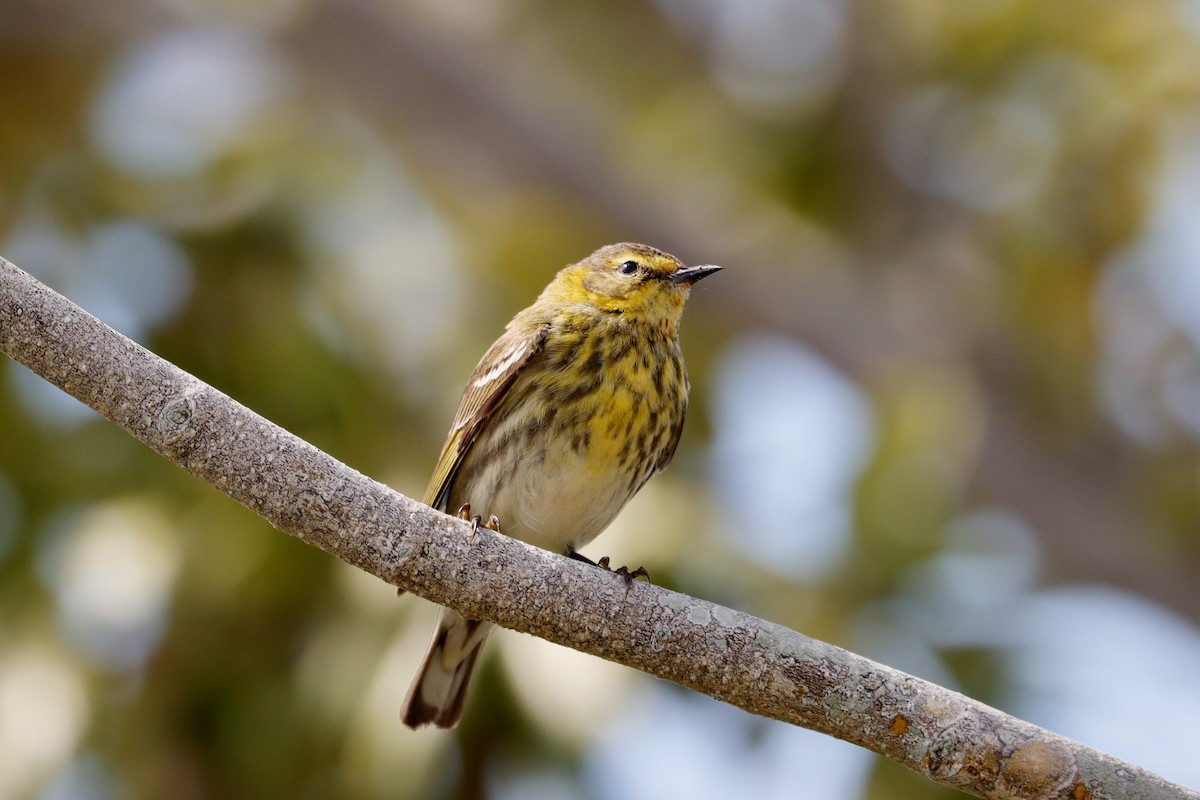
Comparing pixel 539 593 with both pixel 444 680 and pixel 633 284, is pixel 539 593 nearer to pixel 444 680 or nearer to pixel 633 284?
pixel 444 680

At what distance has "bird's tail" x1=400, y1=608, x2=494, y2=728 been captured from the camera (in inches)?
204

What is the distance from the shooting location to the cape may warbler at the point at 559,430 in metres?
4.88

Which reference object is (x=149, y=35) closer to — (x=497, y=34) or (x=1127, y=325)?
(x=497, y=34)

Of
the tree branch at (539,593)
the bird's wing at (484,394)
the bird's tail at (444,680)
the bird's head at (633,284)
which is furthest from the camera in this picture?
the bird's head at (633,284)

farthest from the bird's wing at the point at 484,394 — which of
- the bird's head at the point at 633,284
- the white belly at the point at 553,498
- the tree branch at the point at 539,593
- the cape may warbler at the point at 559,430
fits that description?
the tree branch at the point at 539,593

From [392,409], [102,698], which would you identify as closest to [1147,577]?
[392,409]

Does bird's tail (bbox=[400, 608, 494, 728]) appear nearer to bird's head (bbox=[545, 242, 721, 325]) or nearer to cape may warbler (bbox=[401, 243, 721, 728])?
cape may warbler (bbox=[401, 243, 721, 728])

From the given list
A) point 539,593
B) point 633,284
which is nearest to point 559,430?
point 633,284

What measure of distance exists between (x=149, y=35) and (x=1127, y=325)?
28.8 ft

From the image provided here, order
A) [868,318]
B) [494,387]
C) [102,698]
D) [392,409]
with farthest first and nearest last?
1. [868,318]
2. [392,409]
3. [102,698]
4. [494,387]

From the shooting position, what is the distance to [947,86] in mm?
11484

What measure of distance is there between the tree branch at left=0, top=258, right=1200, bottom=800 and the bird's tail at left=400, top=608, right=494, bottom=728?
5.71 feet

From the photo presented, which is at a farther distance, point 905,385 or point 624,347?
point 905,385

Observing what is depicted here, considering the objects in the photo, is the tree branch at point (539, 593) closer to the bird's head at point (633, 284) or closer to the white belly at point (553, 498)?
the white belly at point (553, 498)
